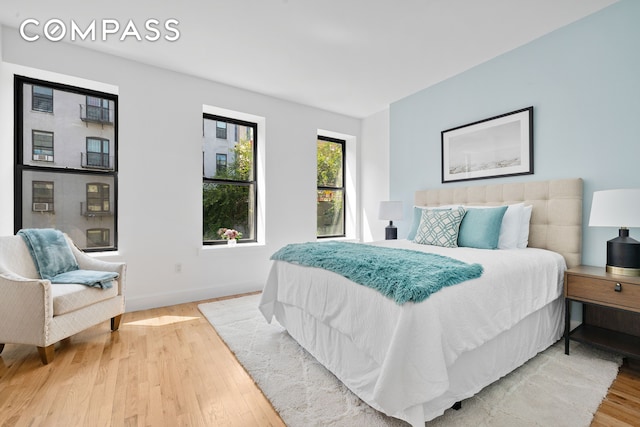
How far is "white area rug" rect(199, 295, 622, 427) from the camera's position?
1451mm

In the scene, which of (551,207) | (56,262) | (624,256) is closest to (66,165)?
(56,262)

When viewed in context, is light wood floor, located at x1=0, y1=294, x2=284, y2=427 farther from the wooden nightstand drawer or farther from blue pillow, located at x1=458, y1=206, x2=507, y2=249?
the wooden nightstand drawer

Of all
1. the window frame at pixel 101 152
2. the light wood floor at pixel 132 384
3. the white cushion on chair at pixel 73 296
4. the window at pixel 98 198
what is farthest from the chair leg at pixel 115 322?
the window frame at pixel 101 152

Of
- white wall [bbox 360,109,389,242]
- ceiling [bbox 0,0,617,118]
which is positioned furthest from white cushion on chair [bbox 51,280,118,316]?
white wall [bbox 360,109,389,242]

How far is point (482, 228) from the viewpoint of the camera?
255 centimetres

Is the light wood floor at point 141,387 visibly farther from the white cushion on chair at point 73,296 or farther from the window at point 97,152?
the window at point 97,152

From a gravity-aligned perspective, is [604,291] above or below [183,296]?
above

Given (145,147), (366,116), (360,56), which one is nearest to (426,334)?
(360,56)

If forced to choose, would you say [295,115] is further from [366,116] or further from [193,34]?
[193,34]

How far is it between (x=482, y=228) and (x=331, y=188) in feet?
8.96

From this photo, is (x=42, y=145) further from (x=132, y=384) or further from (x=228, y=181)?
(x=132, y=384)

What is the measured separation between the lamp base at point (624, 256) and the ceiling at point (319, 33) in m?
1.83

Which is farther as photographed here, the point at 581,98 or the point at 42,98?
the point at 42,98

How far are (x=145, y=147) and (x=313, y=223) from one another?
238 centimetres
